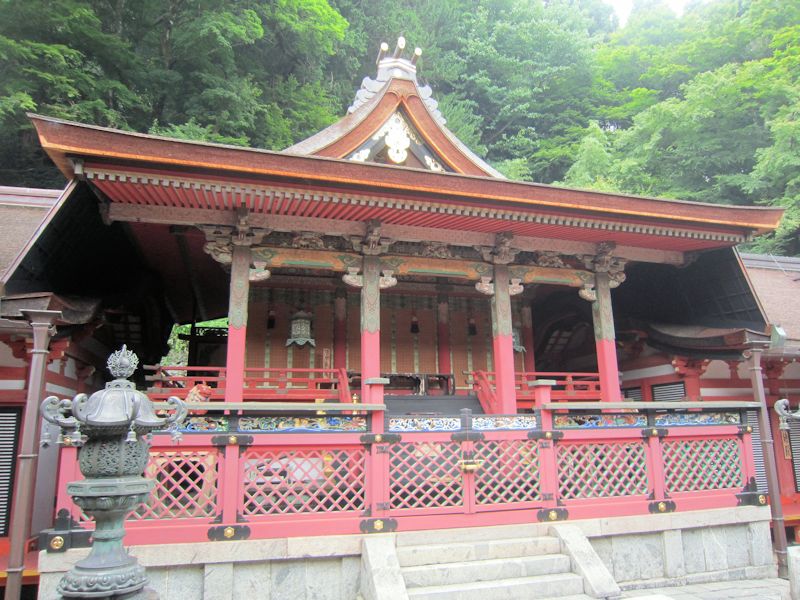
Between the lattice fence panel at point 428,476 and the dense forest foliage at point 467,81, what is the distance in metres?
14.2

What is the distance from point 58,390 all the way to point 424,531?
21.2ft

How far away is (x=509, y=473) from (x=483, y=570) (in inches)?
55.1

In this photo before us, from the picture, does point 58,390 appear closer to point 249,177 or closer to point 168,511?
point 168,511

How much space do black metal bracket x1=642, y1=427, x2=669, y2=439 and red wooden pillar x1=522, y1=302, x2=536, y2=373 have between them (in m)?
4.82

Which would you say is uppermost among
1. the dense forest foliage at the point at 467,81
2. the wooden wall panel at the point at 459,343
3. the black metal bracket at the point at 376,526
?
the dense forest foliage at the point at 467,81

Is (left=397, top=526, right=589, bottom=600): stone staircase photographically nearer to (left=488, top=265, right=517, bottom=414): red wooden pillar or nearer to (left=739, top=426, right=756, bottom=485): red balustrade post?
(left=488, top=265, right=517, bottom=414): red wooden pillar

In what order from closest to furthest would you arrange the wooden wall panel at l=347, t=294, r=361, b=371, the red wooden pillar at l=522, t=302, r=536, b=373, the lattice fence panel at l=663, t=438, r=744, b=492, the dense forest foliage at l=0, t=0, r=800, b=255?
the lattice fence panel at l=663, t=438, r=744, b=492
the wooden wall panel at l=347, t=294, r=361, b=371
the red wooden pillar at l=522, t=302, r=536, b=373
the dense forest foliage at l=0, t=0, r=800, b=255

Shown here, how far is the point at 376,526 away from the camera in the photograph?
21.2 feet

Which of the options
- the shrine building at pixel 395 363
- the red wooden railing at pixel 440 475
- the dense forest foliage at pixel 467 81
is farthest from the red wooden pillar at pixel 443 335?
the dense forest foliage at pixel 467 81

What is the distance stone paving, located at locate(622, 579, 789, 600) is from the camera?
6748 mm

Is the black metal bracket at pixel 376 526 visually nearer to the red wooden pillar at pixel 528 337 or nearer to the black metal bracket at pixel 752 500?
the black metal bracket at pixel 752 500

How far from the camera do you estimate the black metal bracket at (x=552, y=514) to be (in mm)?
7043

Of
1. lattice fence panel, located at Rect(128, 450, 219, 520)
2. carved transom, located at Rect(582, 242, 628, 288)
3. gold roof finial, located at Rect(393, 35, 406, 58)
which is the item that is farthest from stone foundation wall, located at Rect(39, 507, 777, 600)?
gold roof finial, located at Rect(393, 35, 406, 58)

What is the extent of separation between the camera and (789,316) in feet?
37.1
